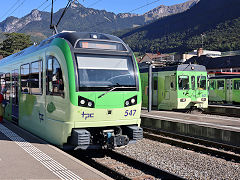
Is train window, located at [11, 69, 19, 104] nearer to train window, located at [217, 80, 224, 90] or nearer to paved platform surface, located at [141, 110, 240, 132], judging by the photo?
paved platform surface, located at [141, 110, 240, 132]

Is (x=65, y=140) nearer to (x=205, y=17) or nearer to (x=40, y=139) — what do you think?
(x=40, y=139)

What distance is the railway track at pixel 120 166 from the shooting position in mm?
6363

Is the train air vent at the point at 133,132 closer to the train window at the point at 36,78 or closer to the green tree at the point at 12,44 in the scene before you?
the train window at the point at 36,78

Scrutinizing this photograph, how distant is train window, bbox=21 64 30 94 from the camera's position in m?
9.88

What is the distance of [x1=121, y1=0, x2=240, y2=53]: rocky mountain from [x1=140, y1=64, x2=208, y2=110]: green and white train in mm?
103840

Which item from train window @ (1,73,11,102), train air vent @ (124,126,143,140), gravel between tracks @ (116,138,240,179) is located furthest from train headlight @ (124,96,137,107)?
train window @ (1,73,11,102)

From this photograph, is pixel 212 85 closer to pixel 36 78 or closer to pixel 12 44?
pixel 36 78

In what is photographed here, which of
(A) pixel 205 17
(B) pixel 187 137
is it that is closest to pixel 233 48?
(A) pixel 205 17

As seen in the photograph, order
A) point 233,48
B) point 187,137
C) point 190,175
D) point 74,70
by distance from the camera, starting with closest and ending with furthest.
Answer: point 190,175, point 74,70, point 187,137, point 233,48

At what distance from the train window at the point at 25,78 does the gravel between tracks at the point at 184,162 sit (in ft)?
12.2

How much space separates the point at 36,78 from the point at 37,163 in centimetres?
328

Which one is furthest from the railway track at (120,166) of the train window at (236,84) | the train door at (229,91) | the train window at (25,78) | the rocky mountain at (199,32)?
the rocky mountain at (199,32)

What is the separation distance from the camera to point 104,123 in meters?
7.47

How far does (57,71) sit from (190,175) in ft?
13.0
